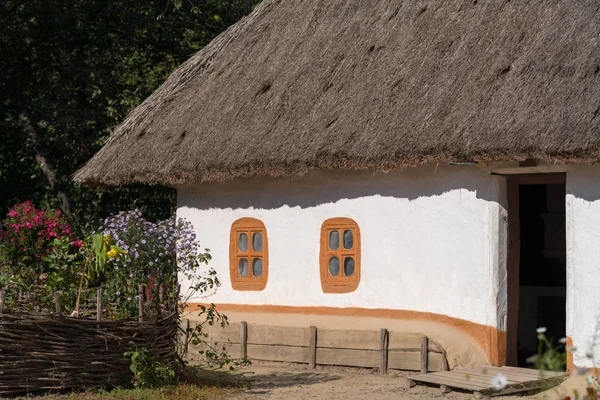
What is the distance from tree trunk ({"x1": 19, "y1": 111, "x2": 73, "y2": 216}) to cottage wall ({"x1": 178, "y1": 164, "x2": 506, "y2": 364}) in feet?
20.3

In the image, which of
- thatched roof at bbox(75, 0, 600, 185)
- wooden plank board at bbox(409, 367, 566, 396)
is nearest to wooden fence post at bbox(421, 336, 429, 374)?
wooden plank board at bbox(409, 367, 566, 396)

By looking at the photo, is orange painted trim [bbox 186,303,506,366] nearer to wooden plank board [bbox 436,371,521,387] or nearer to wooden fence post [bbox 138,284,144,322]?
wooden plank board [bbox 436,371,521,387]

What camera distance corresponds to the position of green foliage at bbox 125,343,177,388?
8125 mm

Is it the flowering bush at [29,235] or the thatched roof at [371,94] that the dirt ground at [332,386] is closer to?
the thatched roof at [371,94]

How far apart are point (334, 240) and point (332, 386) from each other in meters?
2.10

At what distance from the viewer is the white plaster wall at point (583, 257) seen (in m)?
8.71

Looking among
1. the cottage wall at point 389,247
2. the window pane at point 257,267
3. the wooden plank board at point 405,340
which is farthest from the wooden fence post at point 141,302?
the window pane at point 257,267

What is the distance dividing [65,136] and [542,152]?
34.5 ft

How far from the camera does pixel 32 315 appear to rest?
25.5ft

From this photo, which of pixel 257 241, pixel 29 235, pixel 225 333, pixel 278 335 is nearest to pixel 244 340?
pixel 225 333

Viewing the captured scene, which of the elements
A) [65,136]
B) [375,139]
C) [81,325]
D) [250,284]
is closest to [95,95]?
[65,136]

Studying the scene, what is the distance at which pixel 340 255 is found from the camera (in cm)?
1089

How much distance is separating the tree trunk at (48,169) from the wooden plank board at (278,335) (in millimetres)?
7461

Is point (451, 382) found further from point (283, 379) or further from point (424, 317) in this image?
point (283, 379)
